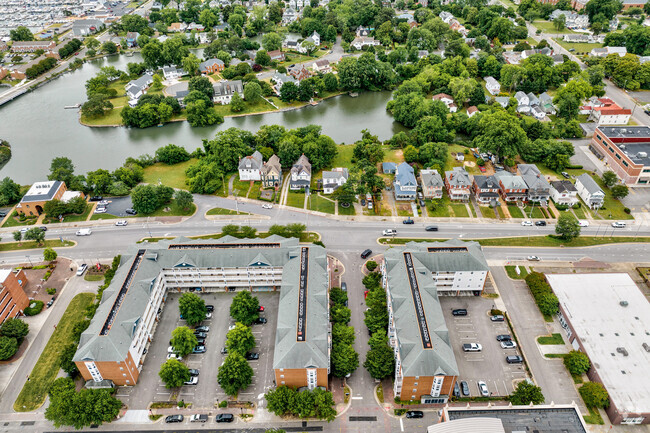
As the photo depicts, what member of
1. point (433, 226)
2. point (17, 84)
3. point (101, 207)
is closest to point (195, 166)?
point (101, 207)

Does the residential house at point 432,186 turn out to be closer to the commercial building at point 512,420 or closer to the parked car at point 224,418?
the commercial building at point 512,420

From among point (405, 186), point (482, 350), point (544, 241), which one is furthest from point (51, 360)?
point (544, 241)

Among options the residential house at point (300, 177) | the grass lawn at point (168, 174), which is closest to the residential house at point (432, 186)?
the residential house at point (300, 177)

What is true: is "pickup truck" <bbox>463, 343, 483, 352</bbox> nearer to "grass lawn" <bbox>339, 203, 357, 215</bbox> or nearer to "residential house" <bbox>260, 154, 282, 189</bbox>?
"grass lawn" <bbox>339, 203, 357, 215</bbox>

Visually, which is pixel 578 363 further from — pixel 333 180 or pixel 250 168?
pixel 250 168

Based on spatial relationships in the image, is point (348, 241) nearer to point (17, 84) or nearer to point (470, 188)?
point (470, 188)

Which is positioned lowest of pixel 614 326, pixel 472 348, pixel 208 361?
pixel 208 361
